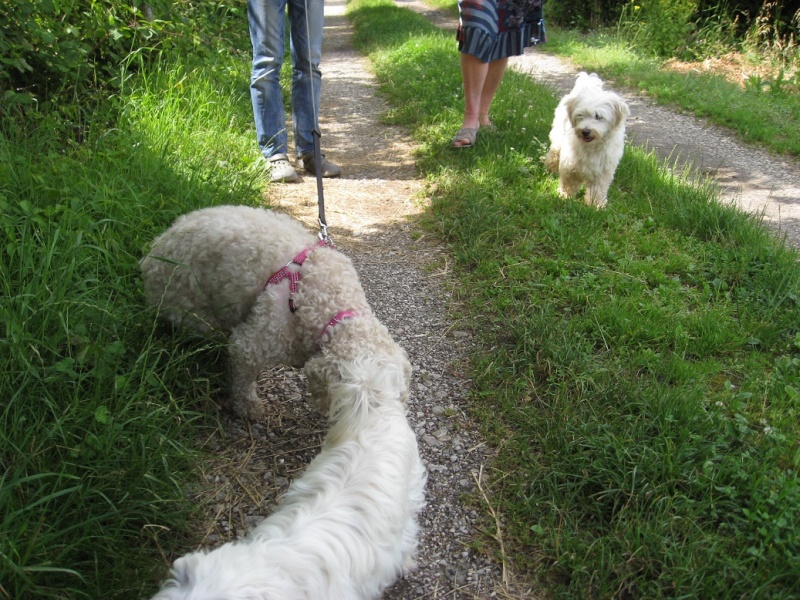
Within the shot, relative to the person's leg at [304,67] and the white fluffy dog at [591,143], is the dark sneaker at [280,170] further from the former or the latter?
the white fluffy dog at [591,143]

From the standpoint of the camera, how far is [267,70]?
4758 millimetres

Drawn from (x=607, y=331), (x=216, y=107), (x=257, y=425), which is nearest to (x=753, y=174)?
(x=607, y=331)

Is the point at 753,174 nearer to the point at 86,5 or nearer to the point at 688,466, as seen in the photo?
the point at 688,466

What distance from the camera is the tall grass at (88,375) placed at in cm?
167

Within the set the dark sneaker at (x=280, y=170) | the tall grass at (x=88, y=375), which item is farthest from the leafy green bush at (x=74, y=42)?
the dark sneaker at (x=280, y=170)

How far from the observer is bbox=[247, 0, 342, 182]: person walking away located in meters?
4.67

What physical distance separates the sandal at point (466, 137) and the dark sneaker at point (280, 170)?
1.64 metres

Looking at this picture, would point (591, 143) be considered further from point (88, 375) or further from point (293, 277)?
point (88, 375)

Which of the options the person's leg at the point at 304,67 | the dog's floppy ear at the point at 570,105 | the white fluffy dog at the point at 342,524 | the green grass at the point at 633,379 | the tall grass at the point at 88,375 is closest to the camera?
the white fluffy dog at the point at 342,524

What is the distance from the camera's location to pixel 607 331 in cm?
302

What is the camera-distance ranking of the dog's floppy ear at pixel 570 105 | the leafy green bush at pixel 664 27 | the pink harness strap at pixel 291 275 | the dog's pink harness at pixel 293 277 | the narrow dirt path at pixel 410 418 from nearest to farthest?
the narrow dirt path at pixel 410 418 < the dog's pink harness at pixel 293 277 < the pink harness strap at pixel 291 275 < the dog's floppy ear at pixel 570 105 < the leafy green bush at pixel 664 27

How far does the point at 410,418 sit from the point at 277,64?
347cm

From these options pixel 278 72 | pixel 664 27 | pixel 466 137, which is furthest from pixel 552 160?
pixel 664 27

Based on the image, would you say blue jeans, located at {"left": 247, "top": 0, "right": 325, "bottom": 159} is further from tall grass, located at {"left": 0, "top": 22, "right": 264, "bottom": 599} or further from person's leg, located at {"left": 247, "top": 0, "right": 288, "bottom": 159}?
tall grass, located at {"left": 0, "top": 22, "right": 264, "bottom": 599}
